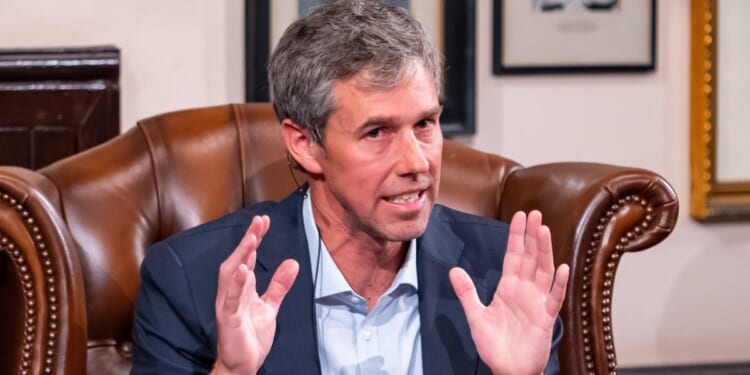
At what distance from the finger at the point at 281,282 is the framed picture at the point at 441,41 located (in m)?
1.45

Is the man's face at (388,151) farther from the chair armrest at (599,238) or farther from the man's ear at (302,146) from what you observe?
the chair armrest at (599,238)

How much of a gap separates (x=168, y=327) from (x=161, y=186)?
441mm

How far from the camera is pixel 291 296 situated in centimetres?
182

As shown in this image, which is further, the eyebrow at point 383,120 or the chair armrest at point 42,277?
the chair armrest at point 42,277

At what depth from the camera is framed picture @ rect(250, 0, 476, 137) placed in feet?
9.78

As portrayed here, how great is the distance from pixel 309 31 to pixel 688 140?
185 cm

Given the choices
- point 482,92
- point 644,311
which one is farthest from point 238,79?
point 644,311

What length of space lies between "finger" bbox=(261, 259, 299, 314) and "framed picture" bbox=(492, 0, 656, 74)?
1.66 metres

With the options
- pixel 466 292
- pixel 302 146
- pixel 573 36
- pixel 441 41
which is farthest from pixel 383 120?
pixel 573 36

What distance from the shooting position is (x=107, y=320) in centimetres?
201

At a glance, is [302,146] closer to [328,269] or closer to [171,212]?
[328,269]

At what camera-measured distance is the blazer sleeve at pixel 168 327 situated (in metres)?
1.76

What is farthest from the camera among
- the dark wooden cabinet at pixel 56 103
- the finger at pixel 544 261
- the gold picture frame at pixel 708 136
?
the gold picture frame at pixel 708 136

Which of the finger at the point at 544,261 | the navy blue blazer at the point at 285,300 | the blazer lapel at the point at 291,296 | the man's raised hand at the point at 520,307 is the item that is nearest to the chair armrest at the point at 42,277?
the navy blue blazer at the point at 285,300
